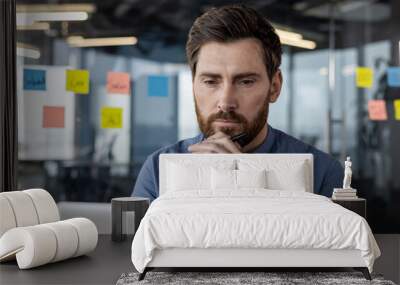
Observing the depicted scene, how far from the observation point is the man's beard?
5.86 meters

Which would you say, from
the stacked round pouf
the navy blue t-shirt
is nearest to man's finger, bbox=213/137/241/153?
the navy blue t-shirt

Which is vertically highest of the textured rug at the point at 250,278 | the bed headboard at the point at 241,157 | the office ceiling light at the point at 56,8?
the office ceiling light at the point at 56,8

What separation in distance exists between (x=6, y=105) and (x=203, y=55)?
6.58 feet

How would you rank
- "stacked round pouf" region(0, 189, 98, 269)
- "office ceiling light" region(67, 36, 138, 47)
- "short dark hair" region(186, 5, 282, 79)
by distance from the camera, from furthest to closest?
1. "office ceiling light" region(67, 36, 138, 47)
2. "short dark hair" region(186, 5, 282, 79)
3. "stacked round pouf" region(0, 189, 98, 269)

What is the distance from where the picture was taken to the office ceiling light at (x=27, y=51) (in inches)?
255

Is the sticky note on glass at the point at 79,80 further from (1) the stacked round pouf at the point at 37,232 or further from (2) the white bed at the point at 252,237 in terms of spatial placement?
(2) the white bed at the point at 252,237

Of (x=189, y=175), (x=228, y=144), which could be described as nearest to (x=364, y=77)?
(x=228, y=144)

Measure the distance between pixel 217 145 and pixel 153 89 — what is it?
101 cm

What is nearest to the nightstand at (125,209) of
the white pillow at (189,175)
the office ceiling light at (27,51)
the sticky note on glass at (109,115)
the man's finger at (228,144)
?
the white pillow at (189,175)

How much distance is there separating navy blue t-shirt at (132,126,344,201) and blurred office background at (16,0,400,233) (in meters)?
0.17

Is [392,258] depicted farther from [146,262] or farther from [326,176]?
[146,262]

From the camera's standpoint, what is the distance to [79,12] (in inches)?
254

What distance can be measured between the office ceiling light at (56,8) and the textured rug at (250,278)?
10.9ft

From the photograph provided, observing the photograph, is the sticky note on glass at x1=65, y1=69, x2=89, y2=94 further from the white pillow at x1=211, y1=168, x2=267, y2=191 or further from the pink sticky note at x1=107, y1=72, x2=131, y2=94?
the white pillow at x1=211, y1=168, x2=267, y2=191
